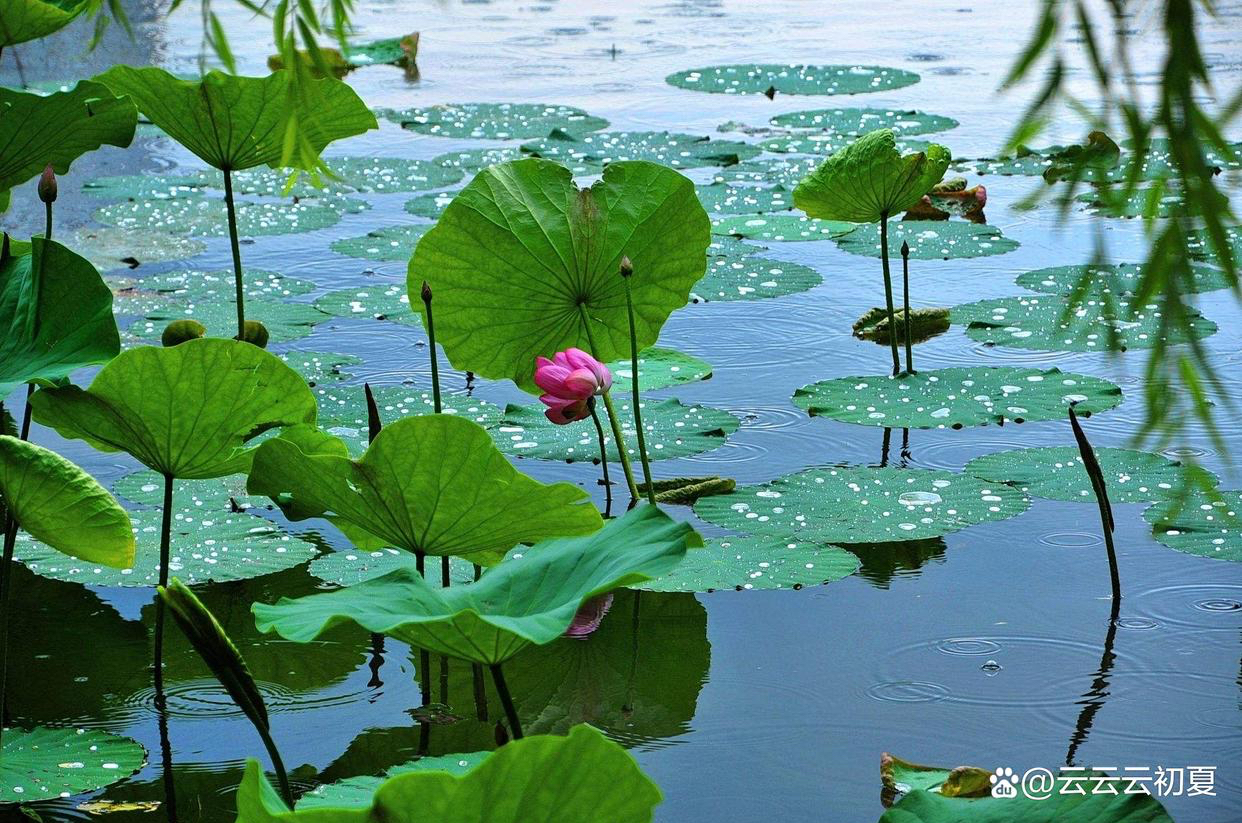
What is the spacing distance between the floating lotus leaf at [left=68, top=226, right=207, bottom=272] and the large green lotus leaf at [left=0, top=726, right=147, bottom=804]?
216cm

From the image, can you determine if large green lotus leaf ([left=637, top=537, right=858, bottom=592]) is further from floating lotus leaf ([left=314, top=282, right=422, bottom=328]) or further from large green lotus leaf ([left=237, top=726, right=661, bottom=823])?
floating lotus leaf ([left=314, top=282, right=422, bottom=328])

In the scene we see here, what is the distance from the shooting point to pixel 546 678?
1584 millimetres

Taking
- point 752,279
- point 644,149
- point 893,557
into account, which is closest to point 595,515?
point 893,557

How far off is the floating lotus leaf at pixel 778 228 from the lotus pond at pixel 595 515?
23 cm

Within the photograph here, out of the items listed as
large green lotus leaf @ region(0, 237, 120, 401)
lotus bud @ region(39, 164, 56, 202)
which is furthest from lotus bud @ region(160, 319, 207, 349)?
large green lotus leaf @ region(0, 237, 120, 401)

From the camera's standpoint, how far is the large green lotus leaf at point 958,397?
230cm

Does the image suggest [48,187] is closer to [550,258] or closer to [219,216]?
[550,258]

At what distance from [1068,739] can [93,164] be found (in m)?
4.16

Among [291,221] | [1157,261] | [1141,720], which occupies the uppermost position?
[1157,261]

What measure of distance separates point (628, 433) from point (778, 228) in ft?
4.87

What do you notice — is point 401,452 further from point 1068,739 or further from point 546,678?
point 1068,739

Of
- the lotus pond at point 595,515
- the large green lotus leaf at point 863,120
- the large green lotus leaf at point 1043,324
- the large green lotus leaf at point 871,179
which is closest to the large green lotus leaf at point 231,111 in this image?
the lotus pond at point 595,515

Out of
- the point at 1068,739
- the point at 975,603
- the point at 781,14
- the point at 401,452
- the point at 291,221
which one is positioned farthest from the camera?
the point at 781,14

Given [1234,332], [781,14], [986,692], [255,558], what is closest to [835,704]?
[986,692]
